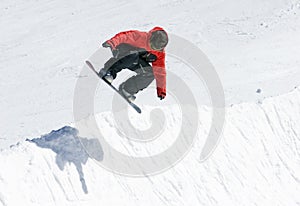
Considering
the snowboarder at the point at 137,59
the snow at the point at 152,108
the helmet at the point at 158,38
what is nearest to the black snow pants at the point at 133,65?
the snowboarder at the point at 137,59

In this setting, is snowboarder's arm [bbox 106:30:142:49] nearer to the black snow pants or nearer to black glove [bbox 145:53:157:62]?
the black snow pants

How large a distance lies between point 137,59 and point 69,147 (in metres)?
2.07

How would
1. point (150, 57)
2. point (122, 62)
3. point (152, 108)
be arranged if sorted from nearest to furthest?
point (150, 57) → point (122, 62) → point (152, 108)

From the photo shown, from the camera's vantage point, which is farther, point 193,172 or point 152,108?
point 152,108

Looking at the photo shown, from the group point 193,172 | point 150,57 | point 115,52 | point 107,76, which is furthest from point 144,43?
point 193,172

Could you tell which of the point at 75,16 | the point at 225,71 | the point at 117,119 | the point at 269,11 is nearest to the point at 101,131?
the point at 117,119

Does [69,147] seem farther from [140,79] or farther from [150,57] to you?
[150,57]

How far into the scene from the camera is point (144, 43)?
908cm

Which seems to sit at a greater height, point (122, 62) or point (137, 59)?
point (122, 62)

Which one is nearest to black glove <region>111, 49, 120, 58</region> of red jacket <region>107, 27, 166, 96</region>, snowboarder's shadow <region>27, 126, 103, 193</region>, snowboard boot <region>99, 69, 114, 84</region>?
red jacket <region>107, 27, 166, 96</region>

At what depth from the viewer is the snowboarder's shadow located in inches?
358

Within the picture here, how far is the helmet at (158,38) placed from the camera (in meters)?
8.70

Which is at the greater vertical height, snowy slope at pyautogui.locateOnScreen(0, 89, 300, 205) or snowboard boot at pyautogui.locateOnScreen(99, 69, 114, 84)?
snowboard boot at pyautogui.locateOnScreen(99, 69, 114, 84)

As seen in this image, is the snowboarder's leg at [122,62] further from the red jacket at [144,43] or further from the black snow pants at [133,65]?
the red jacket at [144,43]
